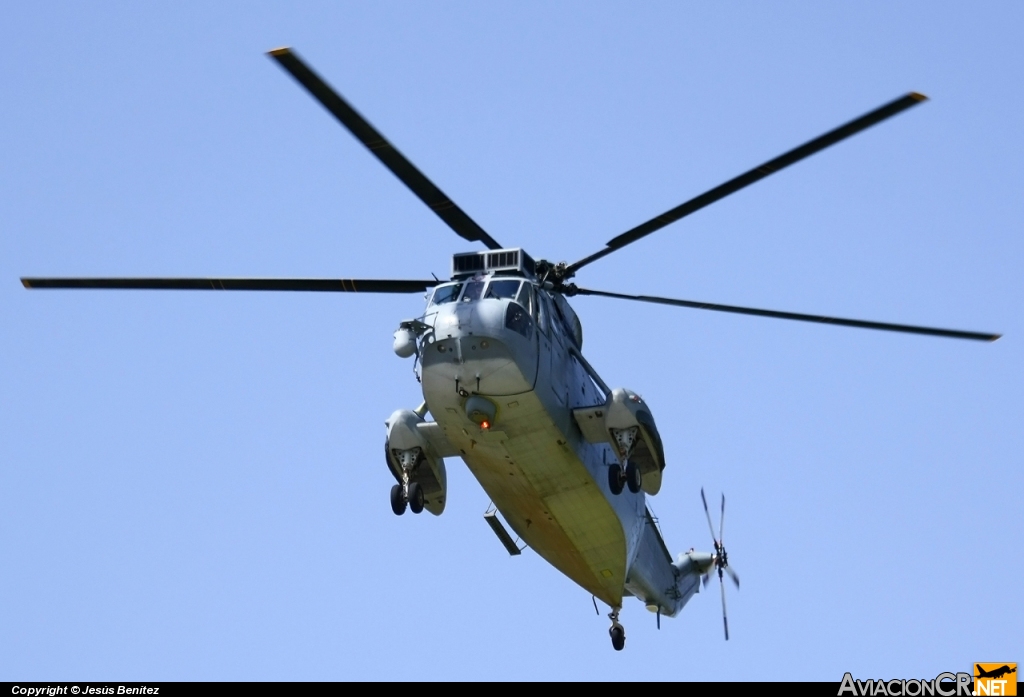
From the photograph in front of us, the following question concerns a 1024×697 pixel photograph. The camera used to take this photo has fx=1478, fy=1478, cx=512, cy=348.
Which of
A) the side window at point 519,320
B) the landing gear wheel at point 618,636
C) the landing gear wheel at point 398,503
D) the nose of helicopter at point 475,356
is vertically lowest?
the landing gear wheel at point 618,636

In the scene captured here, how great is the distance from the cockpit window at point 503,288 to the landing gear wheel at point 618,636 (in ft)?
30.9

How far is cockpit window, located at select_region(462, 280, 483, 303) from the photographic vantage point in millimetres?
26219

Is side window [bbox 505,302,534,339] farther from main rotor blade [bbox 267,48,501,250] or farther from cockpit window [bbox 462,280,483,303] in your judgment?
main rotor blade [bbox 267,48,501,250]

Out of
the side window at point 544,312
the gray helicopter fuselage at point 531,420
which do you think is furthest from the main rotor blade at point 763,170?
the gray helicopter fuselage at point 531,420

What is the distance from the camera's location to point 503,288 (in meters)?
26.6

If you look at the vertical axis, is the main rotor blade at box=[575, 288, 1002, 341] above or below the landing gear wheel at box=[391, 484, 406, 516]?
above

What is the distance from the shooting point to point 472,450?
27141 millimetres

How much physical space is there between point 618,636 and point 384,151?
43.9 ft

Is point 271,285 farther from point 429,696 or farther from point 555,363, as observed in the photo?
point 429,696

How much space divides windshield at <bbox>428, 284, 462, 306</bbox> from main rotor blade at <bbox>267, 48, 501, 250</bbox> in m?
1.20

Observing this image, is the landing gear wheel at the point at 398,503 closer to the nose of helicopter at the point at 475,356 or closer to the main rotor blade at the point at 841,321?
the nose of helicopter at the point at 475,356

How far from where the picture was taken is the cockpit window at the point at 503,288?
86.8ft

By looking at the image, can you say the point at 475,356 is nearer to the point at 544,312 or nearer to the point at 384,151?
the point at 544,312

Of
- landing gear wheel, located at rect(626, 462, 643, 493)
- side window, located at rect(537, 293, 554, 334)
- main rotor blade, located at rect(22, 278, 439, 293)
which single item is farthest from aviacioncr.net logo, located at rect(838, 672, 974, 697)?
main rotor blade, located at rect(22, 278, 439, 293)
